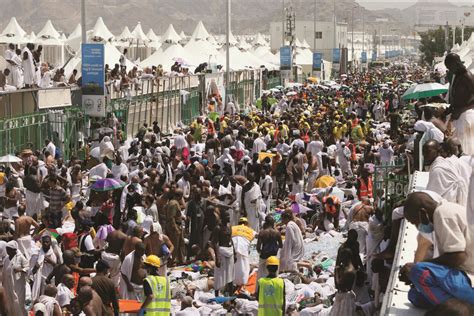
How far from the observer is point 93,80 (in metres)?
24.7

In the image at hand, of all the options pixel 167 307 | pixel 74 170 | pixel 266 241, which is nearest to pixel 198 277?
pixel 266 241

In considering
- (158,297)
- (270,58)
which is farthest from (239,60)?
(158,297)

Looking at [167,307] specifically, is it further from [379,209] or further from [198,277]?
[198,277]

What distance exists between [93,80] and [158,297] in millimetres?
15500

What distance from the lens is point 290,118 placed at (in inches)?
1083

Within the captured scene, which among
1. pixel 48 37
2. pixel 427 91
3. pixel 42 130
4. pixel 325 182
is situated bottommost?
pixel 325 182

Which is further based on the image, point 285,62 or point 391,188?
point 285,62

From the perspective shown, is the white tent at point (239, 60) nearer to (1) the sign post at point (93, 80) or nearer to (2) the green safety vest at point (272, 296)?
(1) the sign post at point (93, 80)

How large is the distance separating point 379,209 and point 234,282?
2374mm

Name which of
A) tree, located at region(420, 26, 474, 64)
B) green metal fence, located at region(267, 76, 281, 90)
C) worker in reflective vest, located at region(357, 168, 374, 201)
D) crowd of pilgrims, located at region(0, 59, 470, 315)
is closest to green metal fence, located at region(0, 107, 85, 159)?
crowd of pilgrims, located at region(0, 59, 470, 315)

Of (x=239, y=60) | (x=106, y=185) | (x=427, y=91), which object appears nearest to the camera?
(x=106, y=185)

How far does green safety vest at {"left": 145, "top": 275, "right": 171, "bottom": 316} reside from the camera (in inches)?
383

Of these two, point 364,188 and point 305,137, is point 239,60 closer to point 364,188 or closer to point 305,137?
point 305,137

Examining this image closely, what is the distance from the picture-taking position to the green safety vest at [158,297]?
9.73 m
